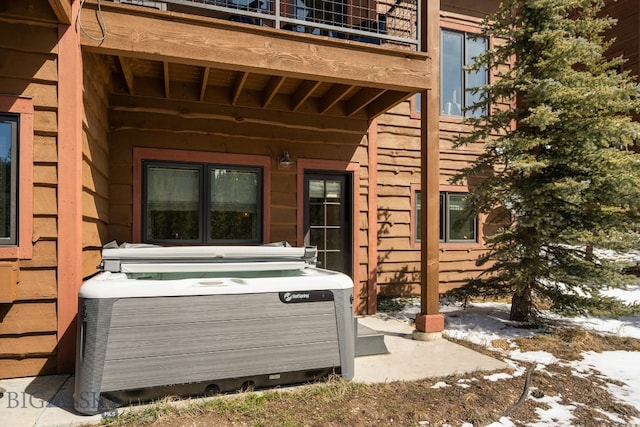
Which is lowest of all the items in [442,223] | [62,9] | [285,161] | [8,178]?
[442,223]

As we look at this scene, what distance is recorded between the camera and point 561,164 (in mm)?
4250

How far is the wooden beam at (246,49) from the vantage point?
298 centimetres

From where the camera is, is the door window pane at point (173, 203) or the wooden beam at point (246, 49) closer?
the wooden beam at point (246, 49)

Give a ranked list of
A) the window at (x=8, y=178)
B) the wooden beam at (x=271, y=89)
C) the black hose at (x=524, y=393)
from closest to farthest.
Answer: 1. the black hose at (x=524, y=393)
2. the window at (x=8, y=178)
3. the wooden beam at (x=271, y=89)

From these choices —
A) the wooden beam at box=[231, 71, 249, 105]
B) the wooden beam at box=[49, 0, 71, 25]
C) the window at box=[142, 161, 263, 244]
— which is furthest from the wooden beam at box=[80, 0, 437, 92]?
the window at box=[142, 161, 263, 244]

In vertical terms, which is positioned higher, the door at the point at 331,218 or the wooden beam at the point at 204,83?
the wooden beam at the point at 204,83

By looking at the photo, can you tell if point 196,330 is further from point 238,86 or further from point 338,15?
point 338,15

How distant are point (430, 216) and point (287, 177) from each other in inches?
68.6

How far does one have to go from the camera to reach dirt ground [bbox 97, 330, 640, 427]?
2.30m

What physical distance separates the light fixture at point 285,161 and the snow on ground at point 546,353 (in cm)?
231

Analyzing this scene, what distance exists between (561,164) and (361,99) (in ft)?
7.44

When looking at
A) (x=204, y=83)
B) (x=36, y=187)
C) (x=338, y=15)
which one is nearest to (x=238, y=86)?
(x=204, y=83)

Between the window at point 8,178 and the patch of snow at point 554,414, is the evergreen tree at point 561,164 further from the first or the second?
the window at point 8,178

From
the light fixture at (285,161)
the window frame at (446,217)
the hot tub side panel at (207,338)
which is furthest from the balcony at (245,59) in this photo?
the window frame at (446,217)
